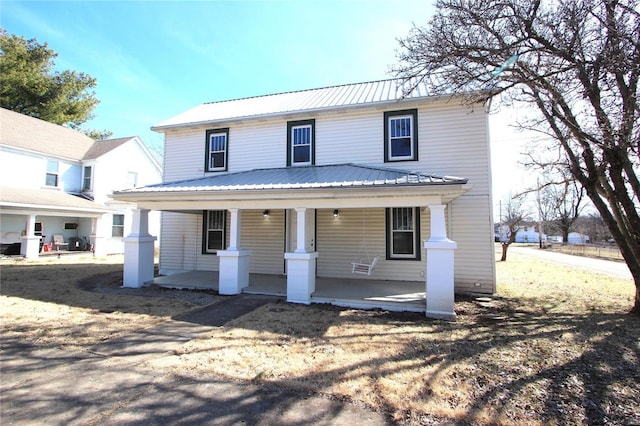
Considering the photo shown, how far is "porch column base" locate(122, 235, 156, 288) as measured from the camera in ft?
29.3

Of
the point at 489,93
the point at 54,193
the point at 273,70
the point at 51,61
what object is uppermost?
the point at 51,61

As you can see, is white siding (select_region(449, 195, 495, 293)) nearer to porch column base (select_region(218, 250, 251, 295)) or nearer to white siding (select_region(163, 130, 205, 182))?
porch column base (select_region(218, 250, 251, 295))

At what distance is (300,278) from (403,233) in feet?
12.6

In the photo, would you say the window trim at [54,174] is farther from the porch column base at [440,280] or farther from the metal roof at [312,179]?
the porch column base at [440,280]

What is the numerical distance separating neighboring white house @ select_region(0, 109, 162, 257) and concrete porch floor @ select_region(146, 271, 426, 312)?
10.6 meters

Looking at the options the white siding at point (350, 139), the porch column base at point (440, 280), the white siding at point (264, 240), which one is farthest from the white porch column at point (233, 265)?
the porch column base at point (440, 280)

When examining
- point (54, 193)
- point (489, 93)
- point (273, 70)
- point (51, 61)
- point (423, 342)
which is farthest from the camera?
point (51, 61)

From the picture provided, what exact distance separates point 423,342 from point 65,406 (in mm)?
4417

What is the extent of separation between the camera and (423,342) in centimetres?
484

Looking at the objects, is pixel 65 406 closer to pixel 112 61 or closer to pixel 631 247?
pixel 631 247

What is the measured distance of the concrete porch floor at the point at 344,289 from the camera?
23.4 feet

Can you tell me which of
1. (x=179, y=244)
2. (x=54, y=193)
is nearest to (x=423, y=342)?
(x=179, y=244)

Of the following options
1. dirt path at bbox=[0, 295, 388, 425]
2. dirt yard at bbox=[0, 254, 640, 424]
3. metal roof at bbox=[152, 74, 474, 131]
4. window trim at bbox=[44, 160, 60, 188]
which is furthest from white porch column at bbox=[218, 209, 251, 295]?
window trim at bbox=[44, 160, 60, 188]

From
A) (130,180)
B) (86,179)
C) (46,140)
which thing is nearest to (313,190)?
(86,179)
